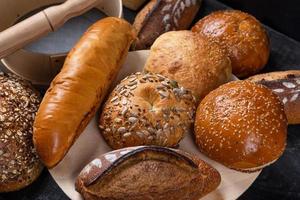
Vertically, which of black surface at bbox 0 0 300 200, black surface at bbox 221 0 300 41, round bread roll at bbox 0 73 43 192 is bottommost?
black surface at bbox 0 0 300 200

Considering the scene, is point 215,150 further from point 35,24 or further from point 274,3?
point 274,3

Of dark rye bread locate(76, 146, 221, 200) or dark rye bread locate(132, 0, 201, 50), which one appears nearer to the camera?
dark rye bread locate(76, 146, 221, 200)

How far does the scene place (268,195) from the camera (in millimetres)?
931

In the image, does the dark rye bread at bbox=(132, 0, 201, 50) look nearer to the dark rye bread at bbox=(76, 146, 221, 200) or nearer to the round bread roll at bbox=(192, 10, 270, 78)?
the round bread roll at bbox=(192, 10, 270, 78)

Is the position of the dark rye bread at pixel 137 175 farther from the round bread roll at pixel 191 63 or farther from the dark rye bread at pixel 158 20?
the dark rye bread at pixel 158 20

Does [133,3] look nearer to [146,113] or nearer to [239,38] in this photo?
[239,38]

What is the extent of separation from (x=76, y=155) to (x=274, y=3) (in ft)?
2.04

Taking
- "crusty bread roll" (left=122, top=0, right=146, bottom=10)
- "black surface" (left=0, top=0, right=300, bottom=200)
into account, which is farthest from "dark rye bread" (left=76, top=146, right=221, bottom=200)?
"crusty bread roll" (left=122, top=0, right=146, bottom=10)

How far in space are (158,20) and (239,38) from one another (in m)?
0.18

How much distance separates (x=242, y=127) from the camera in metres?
0.80

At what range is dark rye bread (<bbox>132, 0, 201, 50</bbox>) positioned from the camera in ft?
3.50

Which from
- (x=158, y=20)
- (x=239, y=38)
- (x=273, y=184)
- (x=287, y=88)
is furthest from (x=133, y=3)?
(x=273, y=184)

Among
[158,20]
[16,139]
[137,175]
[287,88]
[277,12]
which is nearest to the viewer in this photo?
[137,175]

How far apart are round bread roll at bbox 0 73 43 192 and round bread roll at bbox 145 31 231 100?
23 centimetres
